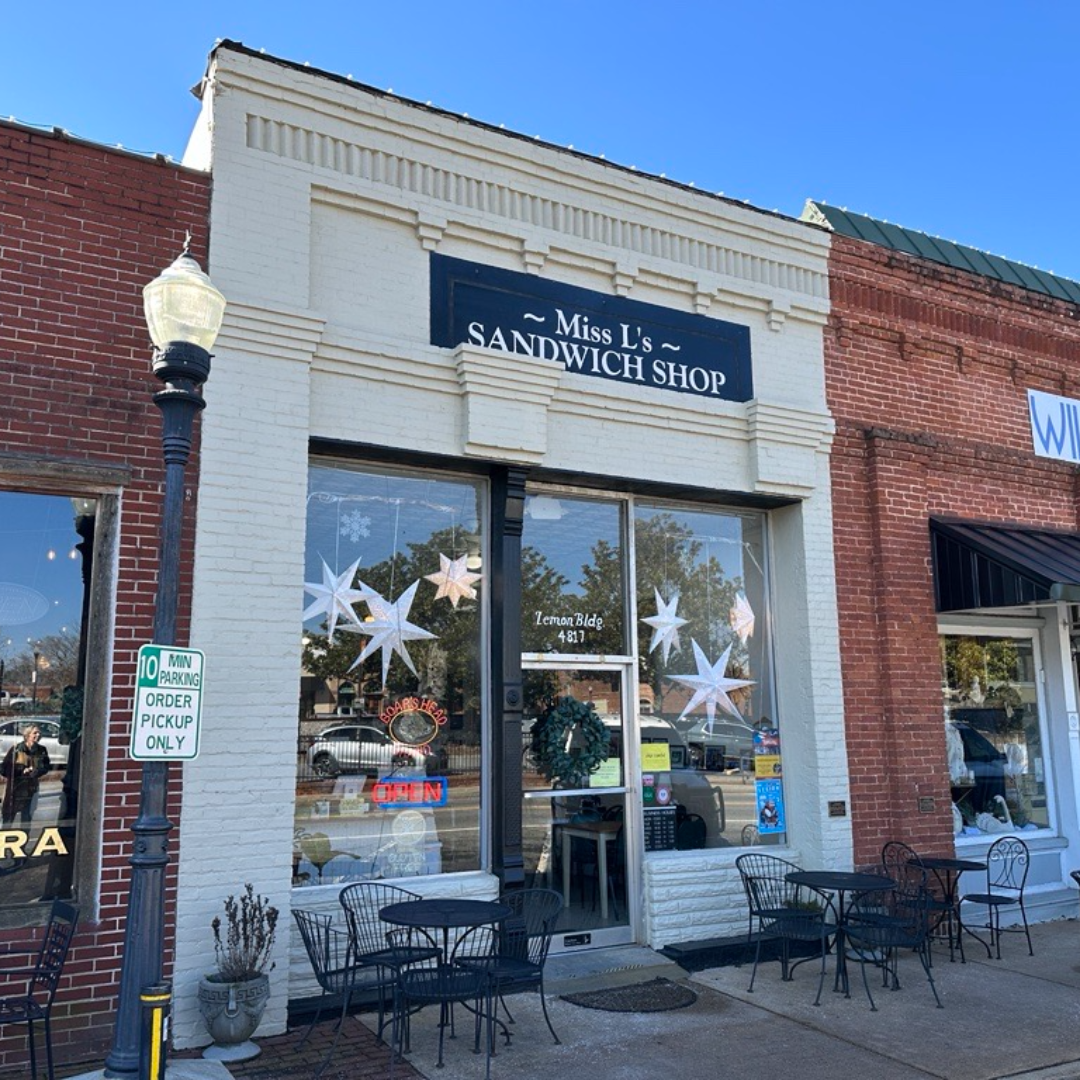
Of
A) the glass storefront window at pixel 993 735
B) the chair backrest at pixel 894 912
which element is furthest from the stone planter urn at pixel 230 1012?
the glass storefront window at pixel 993 735

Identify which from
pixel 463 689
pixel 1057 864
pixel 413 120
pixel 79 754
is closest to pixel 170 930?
pixel 79 754

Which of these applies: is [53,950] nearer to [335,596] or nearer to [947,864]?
[335,596]

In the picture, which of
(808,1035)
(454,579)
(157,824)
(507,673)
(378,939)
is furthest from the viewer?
(454,579)

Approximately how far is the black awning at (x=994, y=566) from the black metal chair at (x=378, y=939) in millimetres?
5869

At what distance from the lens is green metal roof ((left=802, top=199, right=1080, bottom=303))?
11.3 m

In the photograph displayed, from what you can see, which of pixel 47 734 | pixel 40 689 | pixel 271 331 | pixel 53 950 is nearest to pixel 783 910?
pixel 53 950

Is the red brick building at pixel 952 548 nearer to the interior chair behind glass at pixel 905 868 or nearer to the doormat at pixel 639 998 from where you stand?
the interior chair behind glass at pixel 905 868

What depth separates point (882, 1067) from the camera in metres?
5.84

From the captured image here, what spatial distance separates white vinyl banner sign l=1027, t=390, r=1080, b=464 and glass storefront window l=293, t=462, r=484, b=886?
681 cm

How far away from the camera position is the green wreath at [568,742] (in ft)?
26.3

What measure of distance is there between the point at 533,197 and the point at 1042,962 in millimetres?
7600

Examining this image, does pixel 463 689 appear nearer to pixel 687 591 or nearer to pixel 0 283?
pixel 687 591

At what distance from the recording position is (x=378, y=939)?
6.68m

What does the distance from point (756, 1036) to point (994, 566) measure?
200 inches
